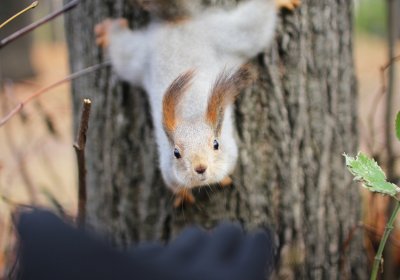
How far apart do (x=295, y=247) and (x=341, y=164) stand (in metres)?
0.24

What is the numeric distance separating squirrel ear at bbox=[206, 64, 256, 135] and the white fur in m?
0.02

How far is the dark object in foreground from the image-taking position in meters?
0.65

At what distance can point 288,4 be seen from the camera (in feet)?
4.08

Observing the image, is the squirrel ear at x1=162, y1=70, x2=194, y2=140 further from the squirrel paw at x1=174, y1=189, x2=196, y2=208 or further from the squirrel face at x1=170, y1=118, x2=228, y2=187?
the squirrel paw at x1=174, y1=189, x2=196, y2=208

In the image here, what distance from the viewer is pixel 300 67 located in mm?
1294

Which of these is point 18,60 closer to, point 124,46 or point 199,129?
point 124,46

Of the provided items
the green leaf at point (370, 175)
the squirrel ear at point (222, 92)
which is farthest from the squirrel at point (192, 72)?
the green leaf at point (370, 175)

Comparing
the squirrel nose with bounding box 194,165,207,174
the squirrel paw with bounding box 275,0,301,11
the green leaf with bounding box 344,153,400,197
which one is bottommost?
the squirrel nose with bounding box 194,165,207,174

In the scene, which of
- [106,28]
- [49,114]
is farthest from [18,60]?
[106,28]

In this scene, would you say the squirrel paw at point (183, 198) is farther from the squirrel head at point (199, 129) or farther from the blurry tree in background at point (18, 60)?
the blurry tree in background at point (18, 60)

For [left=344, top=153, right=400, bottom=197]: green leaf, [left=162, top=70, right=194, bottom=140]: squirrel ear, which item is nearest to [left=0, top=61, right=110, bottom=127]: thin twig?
[left=162, top=70, right=194, bottom=140]: squirrel ear

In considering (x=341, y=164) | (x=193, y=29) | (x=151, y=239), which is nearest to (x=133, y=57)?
(x=193, y=29)

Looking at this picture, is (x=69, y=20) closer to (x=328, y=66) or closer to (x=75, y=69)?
(x=75, y=69)

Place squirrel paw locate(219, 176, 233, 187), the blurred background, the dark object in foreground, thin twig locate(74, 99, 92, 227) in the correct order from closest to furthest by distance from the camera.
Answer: the dark object in foreground → thin twig locate(74, 99, 92, 227) → squirrel paw locate(219, 176, 233, 187) → the blurred background
